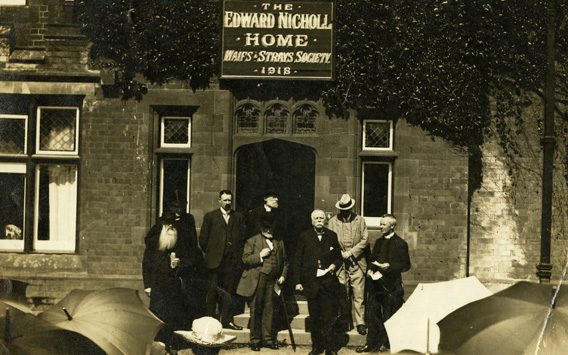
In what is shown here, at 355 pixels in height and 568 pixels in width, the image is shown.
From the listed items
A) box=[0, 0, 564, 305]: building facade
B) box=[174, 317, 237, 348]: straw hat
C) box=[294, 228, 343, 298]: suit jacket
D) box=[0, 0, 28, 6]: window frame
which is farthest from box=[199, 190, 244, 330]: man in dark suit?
box=[0, 0, 28, 6]: window frame

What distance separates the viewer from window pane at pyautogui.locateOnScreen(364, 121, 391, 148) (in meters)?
11.0

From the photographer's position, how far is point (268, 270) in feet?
31.6

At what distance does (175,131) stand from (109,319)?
4973 millimetres

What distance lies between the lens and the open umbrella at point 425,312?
22.4 ft

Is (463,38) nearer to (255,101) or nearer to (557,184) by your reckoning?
(557,184)

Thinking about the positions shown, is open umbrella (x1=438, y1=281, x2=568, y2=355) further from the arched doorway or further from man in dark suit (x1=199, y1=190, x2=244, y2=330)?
the arched doorway

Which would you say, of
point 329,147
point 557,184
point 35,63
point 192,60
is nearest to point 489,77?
point 557,184

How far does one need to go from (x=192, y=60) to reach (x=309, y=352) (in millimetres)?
4919

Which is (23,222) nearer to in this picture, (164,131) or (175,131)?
(164,131)

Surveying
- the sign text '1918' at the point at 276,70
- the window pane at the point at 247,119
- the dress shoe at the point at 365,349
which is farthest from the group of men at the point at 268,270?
the sign text '1918' at the point at 276,70

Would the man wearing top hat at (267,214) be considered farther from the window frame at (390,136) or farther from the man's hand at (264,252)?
the window frame at (390,136)

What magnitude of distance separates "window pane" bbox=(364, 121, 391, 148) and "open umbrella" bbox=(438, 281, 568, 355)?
17.1 feet

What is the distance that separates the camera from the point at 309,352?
9156 mm

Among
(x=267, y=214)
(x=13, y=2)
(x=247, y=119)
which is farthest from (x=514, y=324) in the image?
(x=13, y=2)
